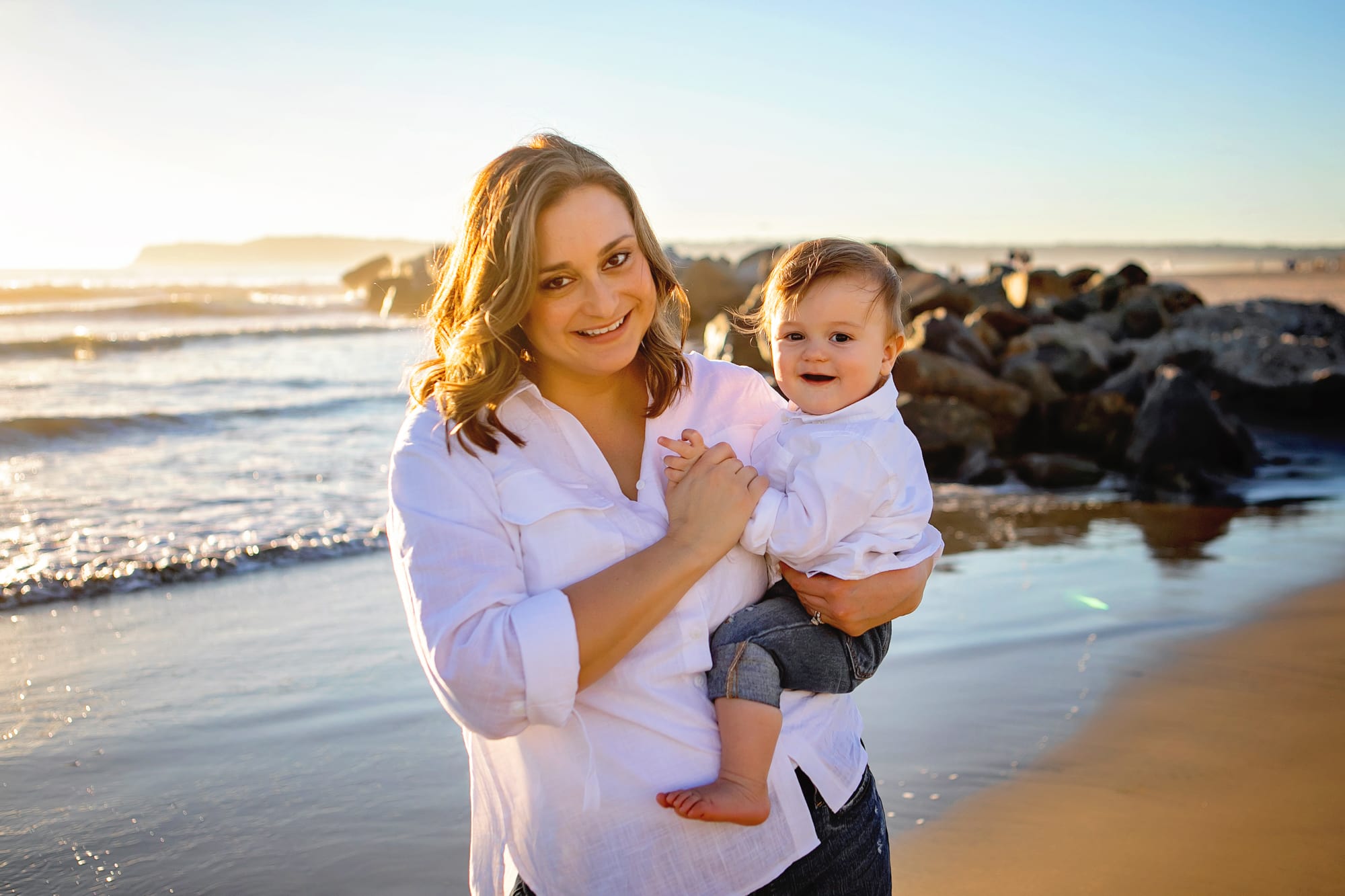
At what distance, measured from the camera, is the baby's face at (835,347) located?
2.35 metres

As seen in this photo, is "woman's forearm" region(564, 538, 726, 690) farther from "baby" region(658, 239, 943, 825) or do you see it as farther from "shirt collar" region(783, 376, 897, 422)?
"shirt collar" region(783, 376, 897, 422)

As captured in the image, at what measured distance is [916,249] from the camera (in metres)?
89.2

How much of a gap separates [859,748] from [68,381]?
14467 millimetres

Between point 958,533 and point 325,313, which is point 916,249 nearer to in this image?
point 325,313

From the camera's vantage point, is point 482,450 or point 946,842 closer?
point 482,450

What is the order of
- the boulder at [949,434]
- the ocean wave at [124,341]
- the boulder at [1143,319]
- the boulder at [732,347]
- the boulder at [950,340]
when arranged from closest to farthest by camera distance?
the boulder at [949,434]
the boulder at [950,340]
the boulder at [732,347]
the boulder at [1143,319]
the ocean wave at [124,341]

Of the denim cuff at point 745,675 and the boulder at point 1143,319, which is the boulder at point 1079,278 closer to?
the boulder at point 1143,319

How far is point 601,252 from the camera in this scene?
2086 millimetres

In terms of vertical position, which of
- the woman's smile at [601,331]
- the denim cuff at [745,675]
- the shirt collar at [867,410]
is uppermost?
the woman's smile at [601,331]

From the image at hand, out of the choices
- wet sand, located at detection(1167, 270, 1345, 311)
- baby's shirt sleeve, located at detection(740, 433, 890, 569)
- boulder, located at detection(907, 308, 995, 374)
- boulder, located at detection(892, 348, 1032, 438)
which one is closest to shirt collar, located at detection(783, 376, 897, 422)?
baby's shirt sleeve, located at detection(740, 433, 890, 569)

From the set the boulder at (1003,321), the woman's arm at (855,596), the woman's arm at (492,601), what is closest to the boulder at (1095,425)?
the boulder at (1003,321)

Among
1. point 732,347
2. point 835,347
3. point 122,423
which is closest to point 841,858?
point 835,347

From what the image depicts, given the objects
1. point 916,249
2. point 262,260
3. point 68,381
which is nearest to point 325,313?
point 68,381

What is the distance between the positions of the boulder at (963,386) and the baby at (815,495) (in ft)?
23.4
